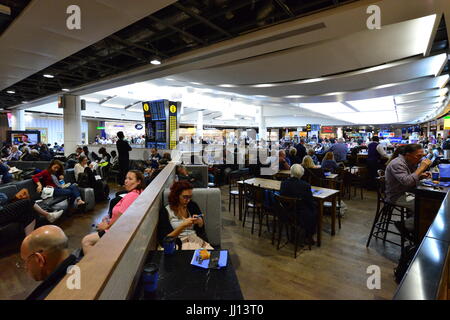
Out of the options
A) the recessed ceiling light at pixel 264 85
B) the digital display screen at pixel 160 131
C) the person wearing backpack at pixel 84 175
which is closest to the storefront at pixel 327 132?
the recessed ceiling light at pixel 264 85

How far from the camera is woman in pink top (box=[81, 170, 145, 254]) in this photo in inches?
80.9

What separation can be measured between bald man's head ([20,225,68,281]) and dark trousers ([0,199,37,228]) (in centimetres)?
257

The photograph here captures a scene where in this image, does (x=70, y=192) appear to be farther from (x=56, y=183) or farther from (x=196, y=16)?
(x=196, y=16)

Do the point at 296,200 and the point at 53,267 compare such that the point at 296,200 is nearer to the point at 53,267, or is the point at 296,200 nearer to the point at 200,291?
the point at 200,291

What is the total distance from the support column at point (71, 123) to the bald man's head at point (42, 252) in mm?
9162

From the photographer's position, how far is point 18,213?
3.33m

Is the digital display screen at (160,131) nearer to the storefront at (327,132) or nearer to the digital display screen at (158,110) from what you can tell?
the digital display screen at (158,110)

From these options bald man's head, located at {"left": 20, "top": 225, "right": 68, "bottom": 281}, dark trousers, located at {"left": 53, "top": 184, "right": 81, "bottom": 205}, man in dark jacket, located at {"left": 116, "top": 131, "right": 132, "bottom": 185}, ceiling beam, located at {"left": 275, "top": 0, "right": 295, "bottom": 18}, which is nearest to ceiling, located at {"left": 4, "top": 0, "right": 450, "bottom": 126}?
ceiling beam, located at {"left": 275, "top": 0, "right": 295, "bottom": 18}

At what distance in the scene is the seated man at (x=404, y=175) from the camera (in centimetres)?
298

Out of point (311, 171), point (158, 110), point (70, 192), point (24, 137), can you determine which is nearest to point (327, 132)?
point (158, 110)

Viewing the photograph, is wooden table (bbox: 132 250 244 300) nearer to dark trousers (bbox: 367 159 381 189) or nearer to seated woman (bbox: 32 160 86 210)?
seated woman (bbox: 32 160 86 210)

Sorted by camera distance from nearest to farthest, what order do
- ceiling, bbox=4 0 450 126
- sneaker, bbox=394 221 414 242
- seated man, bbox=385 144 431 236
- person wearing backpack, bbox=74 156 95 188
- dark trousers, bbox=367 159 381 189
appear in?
sneaker, bbox=394 221 414 242, seated man, bbox=385 144 431 236, ceiling, bbox=4 0 450 126, person wearing backpack, bbox=74 156 95 188, dark trousers, bbox=367 159 381 189

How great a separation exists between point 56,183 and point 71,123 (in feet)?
17.9
